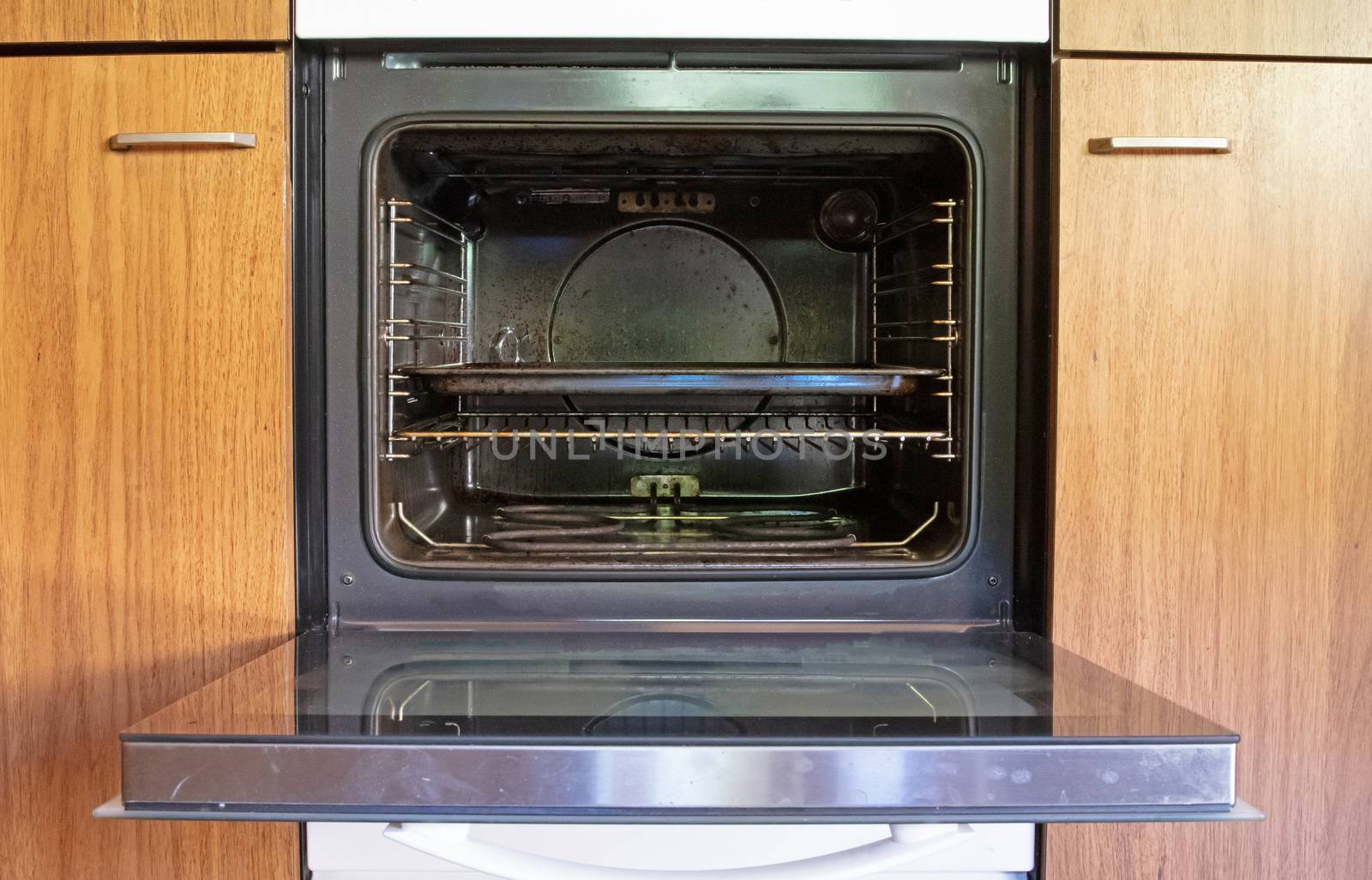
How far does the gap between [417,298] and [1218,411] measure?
0.76 metres

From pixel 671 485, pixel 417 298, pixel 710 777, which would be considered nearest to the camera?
pixel 710 777

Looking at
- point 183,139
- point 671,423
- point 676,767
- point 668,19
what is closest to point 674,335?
point 671,423

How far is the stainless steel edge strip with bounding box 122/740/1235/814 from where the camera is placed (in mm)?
647

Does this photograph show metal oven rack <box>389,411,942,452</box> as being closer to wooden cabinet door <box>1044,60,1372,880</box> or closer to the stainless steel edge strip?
wooden cabinet door <box>1044,60,1372,880</box>

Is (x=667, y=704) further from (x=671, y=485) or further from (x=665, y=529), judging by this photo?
(x=671, y=485)

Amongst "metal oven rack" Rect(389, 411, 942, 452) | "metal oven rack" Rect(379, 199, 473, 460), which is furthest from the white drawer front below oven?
"metal oven rack" Rect(389, 411, 942, 452)

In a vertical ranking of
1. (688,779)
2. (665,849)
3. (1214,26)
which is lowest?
(665,849)

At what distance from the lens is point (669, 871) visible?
2.53 ft

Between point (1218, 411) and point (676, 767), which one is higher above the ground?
point (1218, 411)

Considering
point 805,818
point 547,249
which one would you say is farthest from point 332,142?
point 805,818

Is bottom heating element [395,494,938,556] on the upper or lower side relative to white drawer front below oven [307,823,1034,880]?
upper

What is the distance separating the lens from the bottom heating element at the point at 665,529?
100 centimetres

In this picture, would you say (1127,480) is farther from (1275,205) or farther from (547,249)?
(547,249)

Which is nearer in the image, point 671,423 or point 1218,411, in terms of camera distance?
point 1218,411
